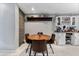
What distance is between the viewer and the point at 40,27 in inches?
350

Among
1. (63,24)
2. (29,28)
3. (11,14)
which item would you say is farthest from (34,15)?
(11,14)

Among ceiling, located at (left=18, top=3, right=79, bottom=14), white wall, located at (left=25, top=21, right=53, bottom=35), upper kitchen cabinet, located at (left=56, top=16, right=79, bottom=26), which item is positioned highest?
ceiling, located at (left=18, top=3, right=79, bottom=14)

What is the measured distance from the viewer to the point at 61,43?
720cm

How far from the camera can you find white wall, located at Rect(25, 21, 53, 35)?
877cm

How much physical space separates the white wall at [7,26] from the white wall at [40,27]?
3813 millimetres

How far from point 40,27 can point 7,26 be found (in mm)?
4231

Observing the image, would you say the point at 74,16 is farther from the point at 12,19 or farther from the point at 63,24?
the point at 12,19

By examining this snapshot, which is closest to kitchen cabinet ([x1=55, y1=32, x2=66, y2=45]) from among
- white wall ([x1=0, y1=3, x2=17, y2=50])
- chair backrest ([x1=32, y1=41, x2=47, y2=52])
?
white wall ([x1=0, y1=3, x2=17, y2=50])

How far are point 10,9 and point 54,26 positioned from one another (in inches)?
175

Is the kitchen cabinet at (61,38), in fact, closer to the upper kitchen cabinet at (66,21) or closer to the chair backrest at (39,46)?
the upper kitchen cabinet at (66,21)

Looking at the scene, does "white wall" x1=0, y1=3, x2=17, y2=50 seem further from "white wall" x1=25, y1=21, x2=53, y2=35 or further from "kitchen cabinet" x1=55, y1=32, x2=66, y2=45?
"white wall" x1=25, y1=21, x2=53, y2=35

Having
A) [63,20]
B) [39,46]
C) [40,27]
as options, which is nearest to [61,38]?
[63,20]

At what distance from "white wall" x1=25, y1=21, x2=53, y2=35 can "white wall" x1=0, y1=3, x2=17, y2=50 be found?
12.5 ft

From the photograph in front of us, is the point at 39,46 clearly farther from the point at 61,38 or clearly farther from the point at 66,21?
the point at 66,21
